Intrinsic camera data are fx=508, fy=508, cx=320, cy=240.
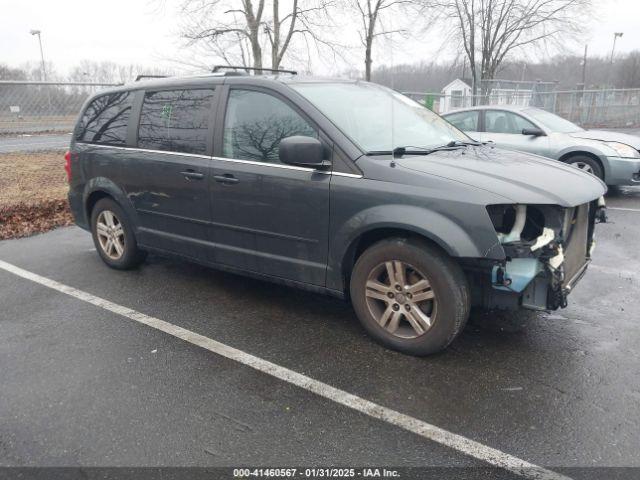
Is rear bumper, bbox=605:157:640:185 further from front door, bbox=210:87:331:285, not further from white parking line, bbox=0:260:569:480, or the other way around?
white parking line, bbox=0:260:569:480

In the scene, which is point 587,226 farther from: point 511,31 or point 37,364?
→ point 511,31

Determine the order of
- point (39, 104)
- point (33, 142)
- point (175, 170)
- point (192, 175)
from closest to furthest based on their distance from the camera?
point (192, 175)
point (175, 170)
point (39, 104)
point (33, 142)

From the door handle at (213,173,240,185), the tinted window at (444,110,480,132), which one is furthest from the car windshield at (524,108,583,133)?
the door handle at (213,173,240,185)

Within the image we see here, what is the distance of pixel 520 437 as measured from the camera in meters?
2.58

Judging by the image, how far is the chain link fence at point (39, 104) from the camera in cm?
1112

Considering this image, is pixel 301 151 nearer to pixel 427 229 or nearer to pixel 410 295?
pixel 427 229

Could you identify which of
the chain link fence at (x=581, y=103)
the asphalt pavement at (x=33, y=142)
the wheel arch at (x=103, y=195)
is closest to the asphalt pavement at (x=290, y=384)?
the wheel arch at (x=103, y=195)

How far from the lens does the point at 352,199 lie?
3.39 meters

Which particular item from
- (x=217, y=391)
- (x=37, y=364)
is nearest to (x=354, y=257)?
(x=217, y=391)

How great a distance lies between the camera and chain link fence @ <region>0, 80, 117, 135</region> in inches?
438

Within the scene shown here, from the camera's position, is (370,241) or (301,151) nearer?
(301,151)

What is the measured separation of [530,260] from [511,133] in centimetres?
628

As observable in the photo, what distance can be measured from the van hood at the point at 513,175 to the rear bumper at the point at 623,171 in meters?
4.98

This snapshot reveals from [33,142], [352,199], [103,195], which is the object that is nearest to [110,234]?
[103,195]
